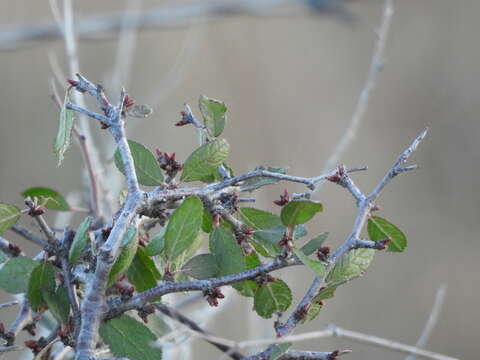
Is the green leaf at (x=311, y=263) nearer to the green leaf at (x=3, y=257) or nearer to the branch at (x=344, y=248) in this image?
the branch at (x=344, y=248)

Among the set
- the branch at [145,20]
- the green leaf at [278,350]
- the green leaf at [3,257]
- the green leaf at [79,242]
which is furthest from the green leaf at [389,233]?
the branch at [145,20]

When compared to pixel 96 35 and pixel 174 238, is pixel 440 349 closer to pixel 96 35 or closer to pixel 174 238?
pixel 96 35

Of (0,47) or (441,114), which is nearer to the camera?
(0,47)

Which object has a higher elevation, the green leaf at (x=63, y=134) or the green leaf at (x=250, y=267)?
the green leaf at (x=63, y=134)

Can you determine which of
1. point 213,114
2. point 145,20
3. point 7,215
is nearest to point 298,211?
point 213,114

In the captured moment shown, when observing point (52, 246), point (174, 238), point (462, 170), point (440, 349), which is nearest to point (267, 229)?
point (174, 238)

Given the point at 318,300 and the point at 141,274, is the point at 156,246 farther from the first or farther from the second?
the point at 318,300

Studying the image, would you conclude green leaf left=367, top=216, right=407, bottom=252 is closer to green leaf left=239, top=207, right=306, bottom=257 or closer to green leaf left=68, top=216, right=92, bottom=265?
green leaf left=239, top=207, right=306, bottom=257
